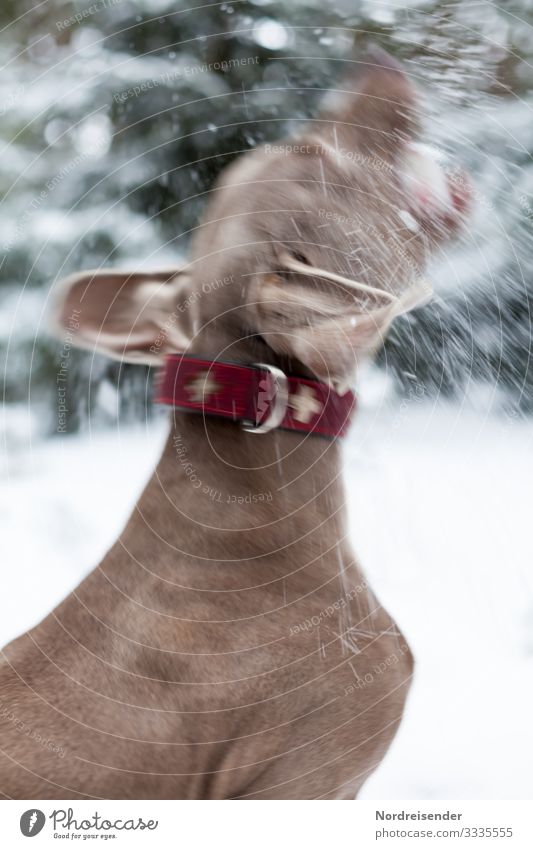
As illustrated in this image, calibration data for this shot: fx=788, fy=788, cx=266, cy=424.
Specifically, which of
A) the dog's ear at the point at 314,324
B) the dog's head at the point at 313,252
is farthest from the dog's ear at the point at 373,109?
the dog's ear at the point at 314,324

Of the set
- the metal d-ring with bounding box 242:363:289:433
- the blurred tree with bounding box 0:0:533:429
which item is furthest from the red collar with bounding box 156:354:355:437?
the blurred tree with bounding box 0:0:533:429

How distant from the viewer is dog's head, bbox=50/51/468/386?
25.9 inches

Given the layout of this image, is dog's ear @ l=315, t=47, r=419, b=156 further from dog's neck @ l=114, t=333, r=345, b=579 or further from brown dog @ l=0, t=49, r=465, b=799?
dog's neck @ l=114, t=333, r=345, b=579

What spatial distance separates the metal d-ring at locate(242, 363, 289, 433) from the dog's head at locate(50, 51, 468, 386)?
15 mm

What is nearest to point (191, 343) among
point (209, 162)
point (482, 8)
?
point (209, 162)

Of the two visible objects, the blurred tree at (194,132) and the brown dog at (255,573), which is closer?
the brown dog at (255,573)

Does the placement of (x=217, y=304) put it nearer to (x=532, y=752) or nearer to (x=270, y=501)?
(x=270, y=501)

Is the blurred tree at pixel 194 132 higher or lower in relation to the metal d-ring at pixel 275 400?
higher

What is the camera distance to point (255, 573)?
26.3 inches

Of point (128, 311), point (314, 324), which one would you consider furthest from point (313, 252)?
point (128, 311)

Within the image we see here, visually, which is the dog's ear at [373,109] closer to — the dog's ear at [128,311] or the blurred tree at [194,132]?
the blurred tree at [194,132]

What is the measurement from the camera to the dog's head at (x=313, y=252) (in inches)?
25.9

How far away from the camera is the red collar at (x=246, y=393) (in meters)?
0.64

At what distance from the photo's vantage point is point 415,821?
2.46 feet
